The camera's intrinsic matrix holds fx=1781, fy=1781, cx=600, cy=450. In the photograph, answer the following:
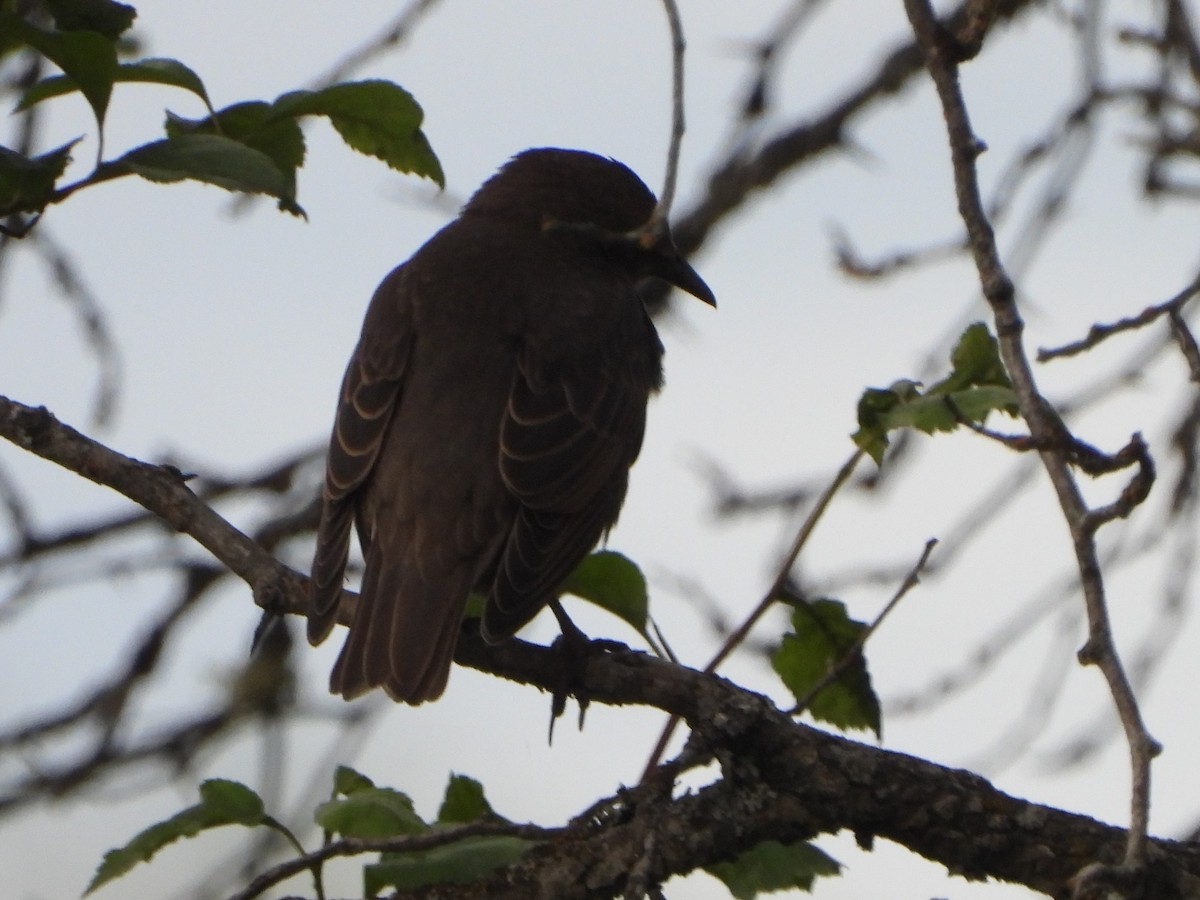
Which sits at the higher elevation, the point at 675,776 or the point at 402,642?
the point at 402,642

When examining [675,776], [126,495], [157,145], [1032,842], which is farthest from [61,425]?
[1032,842]

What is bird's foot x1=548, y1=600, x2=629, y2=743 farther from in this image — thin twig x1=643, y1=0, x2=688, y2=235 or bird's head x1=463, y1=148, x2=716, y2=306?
bird's head x1=463, y1=148, x2=716, y2=306

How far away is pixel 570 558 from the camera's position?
197 inches

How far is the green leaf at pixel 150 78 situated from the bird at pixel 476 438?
901 millimetres

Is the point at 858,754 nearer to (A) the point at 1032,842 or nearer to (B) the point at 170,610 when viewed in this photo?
(A) the point at 1032,842

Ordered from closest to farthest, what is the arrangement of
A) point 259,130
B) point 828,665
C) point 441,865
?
point 441,865 → point 259,130 → point 828,665

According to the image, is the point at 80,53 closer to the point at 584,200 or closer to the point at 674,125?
the point at 674,125

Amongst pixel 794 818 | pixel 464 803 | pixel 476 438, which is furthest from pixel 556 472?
pixel 794 818

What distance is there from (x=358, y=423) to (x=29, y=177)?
2082 mm

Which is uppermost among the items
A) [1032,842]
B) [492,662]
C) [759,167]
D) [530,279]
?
[759,167]

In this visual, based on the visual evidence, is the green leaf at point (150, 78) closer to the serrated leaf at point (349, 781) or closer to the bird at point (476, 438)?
the bird at point (476, 438)

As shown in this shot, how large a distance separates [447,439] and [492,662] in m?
0.83

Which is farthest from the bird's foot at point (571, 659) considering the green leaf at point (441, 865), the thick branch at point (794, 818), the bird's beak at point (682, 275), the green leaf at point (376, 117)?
the bird's beak at point (682, 275)

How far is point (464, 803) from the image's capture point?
146 inches
